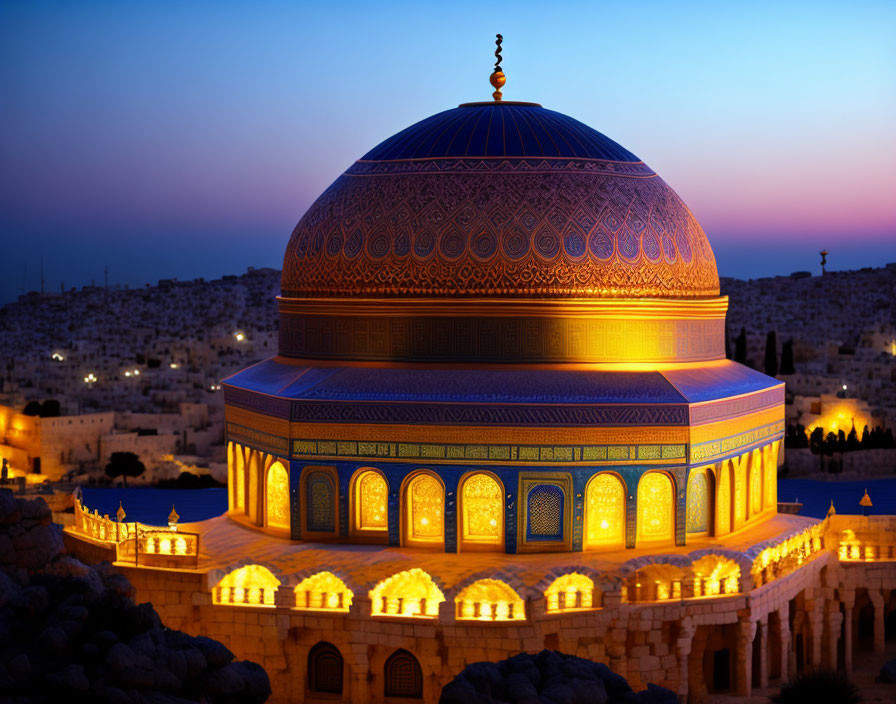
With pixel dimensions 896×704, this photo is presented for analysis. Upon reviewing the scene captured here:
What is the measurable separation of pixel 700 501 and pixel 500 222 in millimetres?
4539

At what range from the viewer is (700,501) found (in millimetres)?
18688

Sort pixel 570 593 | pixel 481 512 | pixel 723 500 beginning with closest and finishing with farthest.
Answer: pixel 570 593, pixel 481 512, pixel 723 500

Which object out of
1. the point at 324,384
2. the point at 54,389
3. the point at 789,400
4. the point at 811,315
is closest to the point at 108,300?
the point at 811,315

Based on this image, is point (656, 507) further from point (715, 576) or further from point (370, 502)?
point (370, 502)

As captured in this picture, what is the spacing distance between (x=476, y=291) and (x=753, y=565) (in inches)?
197

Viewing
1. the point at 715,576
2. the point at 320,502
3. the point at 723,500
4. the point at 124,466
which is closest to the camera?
the point at 715,576

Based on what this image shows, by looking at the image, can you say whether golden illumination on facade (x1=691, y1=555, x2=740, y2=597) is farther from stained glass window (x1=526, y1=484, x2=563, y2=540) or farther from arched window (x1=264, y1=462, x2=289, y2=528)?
arched window (x1=264, y1=462, x2=289, y2=528)

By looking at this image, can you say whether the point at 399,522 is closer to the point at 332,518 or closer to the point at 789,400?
the point at 332,518

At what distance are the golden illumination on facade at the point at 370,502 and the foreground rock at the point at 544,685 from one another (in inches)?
224

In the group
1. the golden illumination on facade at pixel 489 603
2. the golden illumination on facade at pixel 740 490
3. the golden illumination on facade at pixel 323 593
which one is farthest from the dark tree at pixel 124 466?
the golden illumination on facade at pixel 489 603

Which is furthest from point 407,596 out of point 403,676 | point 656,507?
point 656,507

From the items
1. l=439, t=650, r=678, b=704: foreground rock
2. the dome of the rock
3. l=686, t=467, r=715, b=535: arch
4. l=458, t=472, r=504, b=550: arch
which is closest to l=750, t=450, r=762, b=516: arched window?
l=686, t=467, r=715, b=535: arch

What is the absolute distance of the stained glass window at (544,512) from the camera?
1775 cm

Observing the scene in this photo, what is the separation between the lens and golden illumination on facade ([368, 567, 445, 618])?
1600 cm
